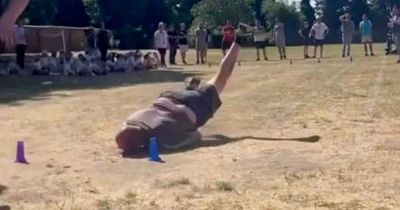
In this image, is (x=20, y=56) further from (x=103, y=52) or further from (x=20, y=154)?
(x=20, y=154)

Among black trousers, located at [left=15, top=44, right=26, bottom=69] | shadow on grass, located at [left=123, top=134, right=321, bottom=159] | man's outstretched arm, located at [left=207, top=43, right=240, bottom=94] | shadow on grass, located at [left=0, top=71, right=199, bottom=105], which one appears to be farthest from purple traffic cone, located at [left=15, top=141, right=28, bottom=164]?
black trousers, located at [left=15, top=44, right=26, bottom=69]

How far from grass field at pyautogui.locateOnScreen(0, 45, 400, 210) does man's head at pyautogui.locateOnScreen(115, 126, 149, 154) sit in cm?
15

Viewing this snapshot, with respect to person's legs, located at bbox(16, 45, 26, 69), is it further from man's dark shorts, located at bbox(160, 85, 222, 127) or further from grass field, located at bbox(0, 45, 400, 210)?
man's dark shorts, located at bbox(160, 85, 222, 127)

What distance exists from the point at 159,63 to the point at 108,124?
22.4m

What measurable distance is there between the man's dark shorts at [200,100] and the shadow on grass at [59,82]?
338 inches

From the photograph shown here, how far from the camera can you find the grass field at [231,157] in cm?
832

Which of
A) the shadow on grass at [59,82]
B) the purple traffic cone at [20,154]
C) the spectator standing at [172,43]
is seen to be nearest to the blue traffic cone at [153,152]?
the purple traffic cone at [20,154]

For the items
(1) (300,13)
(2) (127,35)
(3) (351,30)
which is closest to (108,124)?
(3) (351,30)

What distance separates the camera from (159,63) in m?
37.1

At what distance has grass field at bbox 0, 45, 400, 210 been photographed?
8.32 meters

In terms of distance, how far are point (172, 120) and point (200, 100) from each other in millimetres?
935

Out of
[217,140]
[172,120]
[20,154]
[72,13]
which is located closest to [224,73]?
[217,140]

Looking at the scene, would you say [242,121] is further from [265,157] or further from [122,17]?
[122,17]

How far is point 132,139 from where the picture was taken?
11453mm
